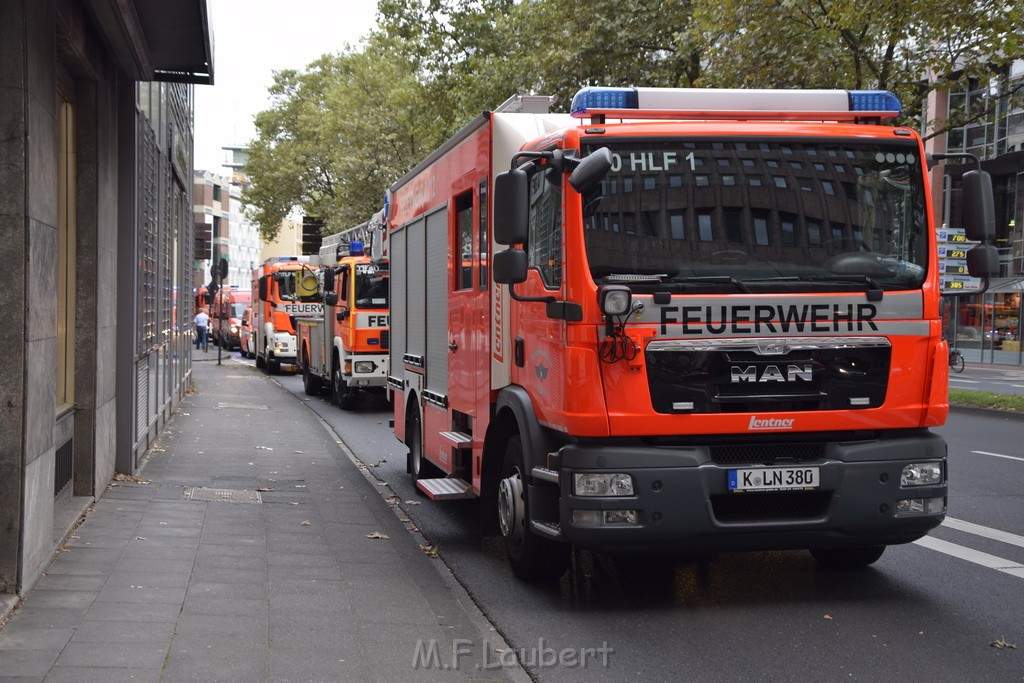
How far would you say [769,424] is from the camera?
643 centimetres

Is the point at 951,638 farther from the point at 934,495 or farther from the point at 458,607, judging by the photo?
the point at 458,607

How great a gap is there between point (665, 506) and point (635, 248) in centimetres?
138

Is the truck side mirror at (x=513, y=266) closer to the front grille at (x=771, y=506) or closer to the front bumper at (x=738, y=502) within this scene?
the front bumper at (x=738, y=502)

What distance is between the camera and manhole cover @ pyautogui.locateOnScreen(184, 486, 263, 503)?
9922 millimetres

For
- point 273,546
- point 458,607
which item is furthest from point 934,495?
point 273,546

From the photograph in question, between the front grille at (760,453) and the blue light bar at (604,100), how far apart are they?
2042 millimetres

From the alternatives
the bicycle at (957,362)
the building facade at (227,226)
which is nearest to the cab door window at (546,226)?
the bicycle at (957,362)

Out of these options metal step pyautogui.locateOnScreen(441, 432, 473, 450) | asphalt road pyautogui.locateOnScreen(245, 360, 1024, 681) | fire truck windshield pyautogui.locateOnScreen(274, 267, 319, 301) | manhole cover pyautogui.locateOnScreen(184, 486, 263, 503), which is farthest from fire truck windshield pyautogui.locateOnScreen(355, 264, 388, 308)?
metal step pyautogui.locateOnScreen(441, 432, 473, 450)

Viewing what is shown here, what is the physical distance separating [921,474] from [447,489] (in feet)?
11.6

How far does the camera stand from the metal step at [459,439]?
867cm

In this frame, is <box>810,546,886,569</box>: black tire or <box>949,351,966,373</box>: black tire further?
<box>949,351,966,373</box>: black tire

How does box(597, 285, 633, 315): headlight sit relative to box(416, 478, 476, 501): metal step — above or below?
above

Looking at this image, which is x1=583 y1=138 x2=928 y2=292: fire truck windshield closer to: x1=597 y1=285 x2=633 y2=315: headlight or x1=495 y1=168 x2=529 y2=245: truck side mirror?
x1=597 y1=285 x2=633 y2=315: headlight

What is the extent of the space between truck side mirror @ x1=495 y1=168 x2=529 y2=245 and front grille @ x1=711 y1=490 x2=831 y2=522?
179 cm
